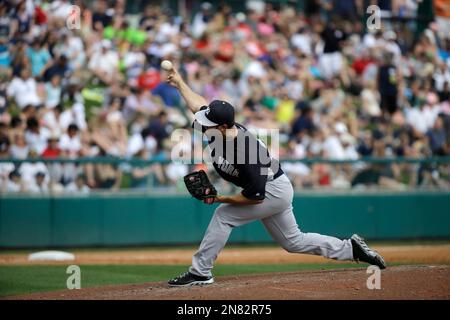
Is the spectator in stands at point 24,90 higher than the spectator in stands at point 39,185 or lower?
higher

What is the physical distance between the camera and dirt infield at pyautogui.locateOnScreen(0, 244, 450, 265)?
1234 centimetres

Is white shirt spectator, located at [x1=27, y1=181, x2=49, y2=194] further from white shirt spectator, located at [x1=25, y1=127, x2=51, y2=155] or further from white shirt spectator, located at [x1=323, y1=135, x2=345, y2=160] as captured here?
white shirt spectator, located at [x1=323, y1=135, x2=345, y2=160]

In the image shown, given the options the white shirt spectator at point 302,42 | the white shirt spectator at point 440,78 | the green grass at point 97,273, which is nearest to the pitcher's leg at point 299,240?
the green grass at point 97,273

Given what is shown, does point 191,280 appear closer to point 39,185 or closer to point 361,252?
point 361,252

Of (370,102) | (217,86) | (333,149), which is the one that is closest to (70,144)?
(217,86)

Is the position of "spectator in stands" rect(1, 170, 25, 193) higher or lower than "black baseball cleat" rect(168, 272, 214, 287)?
higher

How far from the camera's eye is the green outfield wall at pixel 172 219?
14328 mm

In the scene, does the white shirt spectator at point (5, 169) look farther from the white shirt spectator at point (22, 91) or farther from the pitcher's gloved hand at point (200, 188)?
the pitcher's gloved hand at point (200, 188)

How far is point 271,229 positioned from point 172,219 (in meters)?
6.68

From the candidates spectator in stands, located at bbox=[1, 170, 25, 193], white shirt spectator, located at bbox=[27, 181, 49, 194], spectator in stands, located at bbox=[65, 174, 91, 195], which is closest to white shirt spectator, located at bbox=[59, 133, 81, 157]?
spectator in stands, located at bbox=[65, 174, 91, 195]

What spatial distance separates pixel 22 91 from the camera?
1506 cm

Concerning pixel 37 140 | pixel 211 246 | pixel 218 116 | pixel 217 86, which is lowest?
pixel 211 246

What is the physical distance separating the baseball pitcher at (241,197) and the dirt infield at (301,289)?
26 cm
